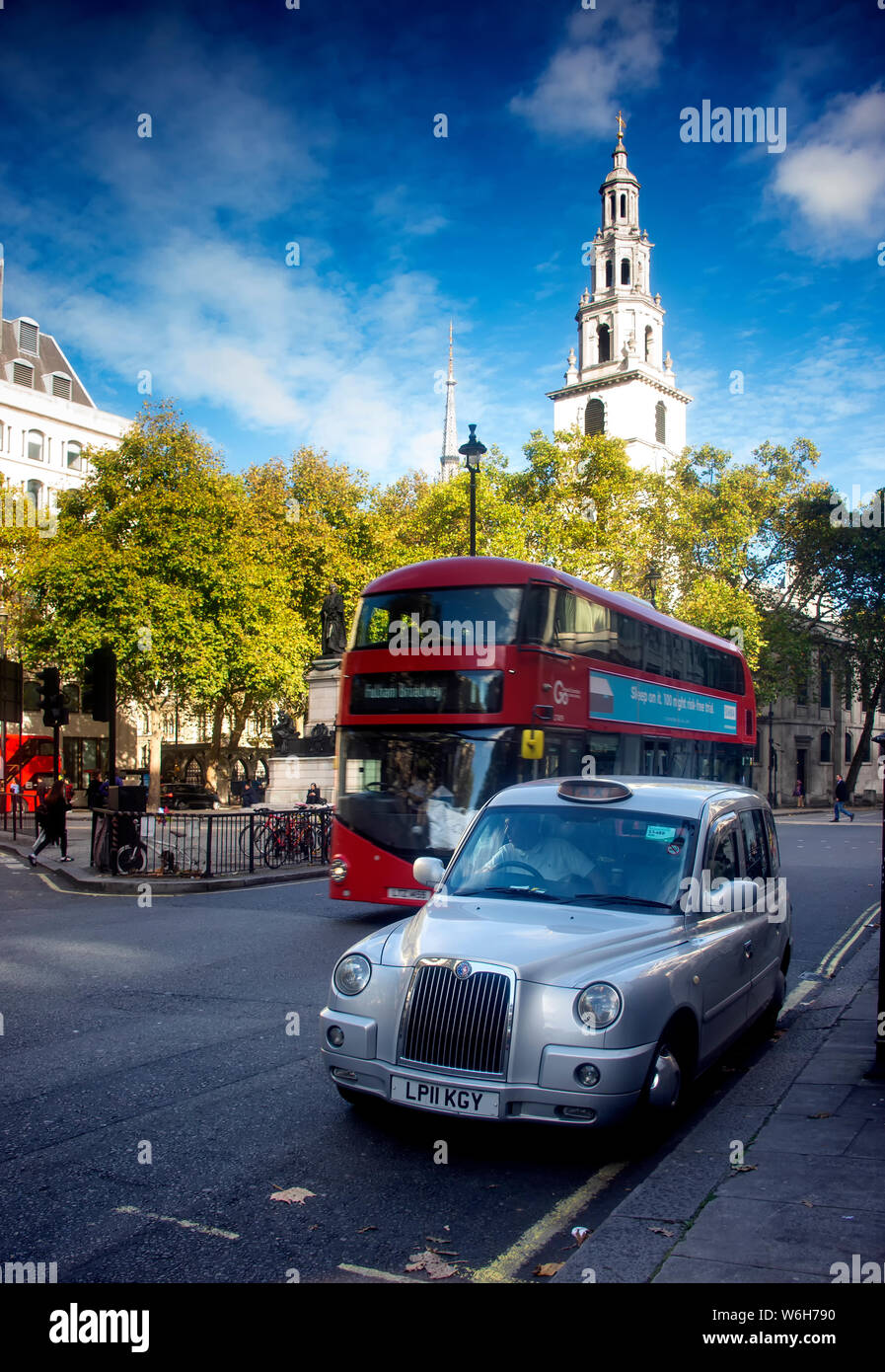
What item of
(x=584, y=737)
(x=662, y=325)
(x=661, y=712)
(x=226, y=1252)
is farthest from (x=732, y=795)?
(x=662, y=325)

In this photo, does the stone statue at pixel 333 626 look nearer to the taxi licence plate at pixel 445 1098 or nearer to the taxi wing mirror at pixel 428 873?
the taxi wing mirror at pixel 428 873

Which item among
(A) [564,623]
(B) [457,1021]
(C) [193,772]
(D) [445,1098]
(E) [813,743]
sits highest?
(A) [564,623]

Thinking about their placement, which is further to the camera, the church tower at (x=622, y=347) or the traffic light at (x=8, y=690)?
the church tower at (x=622, y=347)

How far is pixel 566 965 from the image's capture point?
4.61 metres

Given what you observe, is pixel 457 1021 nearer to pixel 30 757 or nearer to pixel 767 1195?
pixel 767 1195

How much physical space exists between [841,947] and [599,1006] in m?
7.32

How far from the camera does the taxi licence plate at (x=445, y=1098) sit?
14.5ft

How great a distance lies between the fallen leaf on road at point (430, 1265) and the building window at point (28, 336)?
6889 centimetres

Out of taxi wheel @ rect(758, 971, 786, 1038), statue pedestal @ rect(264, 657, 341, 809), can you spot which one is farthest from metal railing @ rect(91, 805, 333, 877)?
statue pedestal @ rect(264, 657, 341, 809)

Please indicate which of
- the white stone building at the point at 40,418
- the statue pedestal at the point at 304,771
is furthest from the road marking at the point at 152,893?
the white stone building at the point at 40,418

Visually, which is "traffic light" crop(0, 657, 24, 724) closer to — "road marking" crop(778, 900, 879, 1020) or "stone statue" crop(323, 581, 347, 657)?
"stone statue" crop(323, 581, 347, 657)

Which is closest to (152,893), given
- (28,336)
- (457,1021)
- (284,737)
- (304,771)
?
(457,1021)

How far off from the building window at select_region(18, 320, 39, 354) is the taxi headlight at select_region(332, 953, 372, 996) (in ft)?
221

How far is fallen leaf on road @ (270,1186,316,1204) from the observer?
4.18 m
